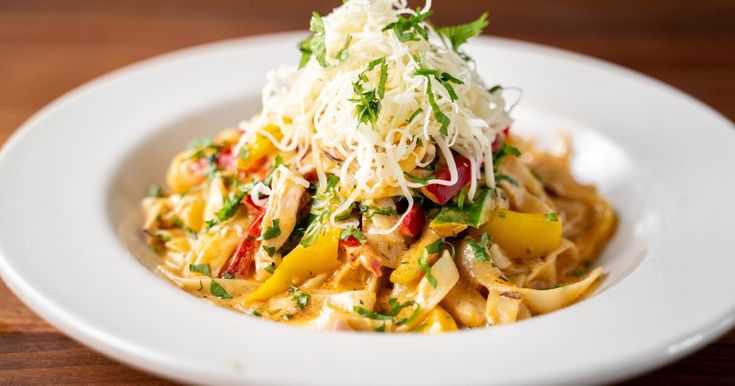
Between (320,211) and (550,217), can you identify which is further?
(550,217)

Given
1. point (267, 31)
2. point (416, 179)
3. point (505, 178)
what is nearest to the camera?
point (416, 179)

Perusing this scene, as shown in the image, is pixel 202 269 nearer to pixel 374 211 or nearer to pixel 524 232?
pixel 374 211

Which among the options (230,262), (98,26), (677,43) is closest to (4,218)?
(230,262)

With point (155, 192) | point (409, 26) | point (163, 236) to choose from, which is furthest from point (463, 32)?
point (155, 192)

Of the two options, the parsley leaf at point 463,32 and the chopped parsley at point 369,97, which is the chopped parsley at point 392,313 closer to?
the chopped parsley at point 369,97

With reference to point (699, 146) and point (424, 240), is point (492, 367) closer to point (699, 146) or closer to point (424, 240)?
point (424, 240)

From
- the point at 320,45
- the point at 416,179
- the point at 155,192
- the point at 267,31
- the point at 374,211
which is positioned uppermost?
the point at 320,45

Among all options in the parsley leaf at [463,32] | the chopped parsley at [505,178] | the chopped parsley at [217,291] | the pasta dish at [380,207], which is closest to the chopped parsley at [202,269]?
the pasta dish at [380,207]
